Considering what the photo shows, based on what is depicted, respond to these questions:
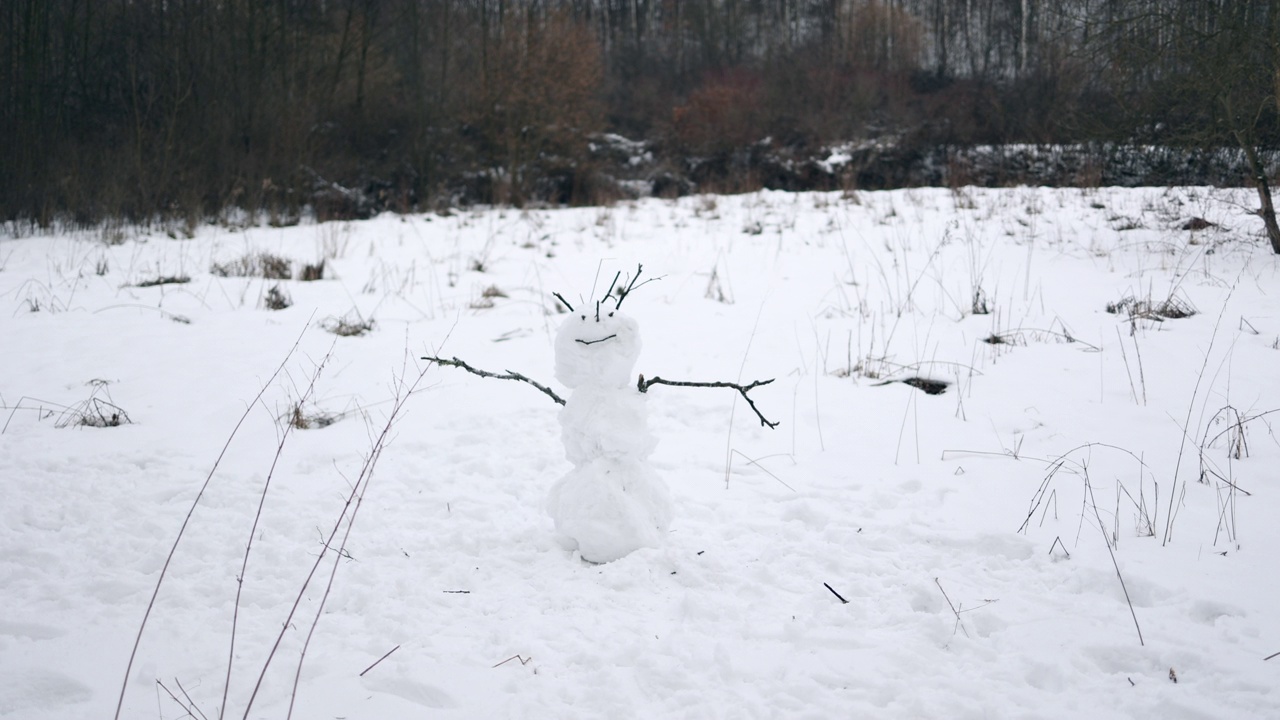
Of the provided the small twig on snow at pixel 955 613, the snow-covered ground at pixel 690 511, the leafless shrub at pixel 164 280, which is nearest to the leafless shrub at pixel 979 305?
the snow-covered ground at pixel 690 511

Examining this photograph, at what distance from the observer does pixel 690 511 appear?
8.70 ft

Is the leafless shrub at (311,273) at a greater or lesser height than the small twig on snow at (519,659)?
greater

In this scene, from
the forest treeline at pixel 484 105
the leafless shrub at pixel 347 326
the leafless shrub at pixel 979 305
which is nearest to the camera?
the leafless shrub at pixel 347 326

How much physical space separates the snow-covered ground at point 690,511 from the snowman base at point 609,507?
5 centimetres

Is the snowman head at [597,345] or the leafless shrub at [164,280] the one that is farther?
the leafless shrub at [164,280]

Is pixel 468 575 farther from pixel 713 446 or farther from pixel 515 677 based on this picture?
pixel 713 446

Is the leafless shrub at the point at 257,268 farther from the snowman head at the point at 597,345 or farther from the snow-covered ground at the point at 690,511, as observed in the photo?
→ the snowman head at the point at 597,345

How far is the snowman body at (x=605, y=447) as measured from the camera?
2146 millimetres

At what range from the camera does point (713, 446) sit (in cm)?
327

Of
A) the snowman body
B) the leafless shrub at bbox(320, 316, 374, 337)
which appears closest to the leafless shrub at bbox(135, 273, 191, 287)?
the leafless shrub at bbox(320, 316, 374, 337)

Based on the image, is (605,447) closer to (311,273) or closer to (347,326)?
(347,326)

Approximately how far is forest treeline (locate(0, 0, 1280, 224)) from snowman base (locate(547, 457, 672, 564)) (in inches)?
228

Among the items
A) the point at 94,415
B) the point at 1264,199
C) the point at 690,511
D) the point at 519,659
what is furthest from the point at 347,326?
the point at 1264,199

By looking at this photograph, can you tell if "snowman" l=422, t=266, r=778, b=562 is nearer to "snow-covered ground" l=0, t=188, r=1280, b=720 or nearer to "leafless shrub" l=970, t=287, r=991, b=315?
"snow-covered ground" l=0, t=188, r=1280, b=720
